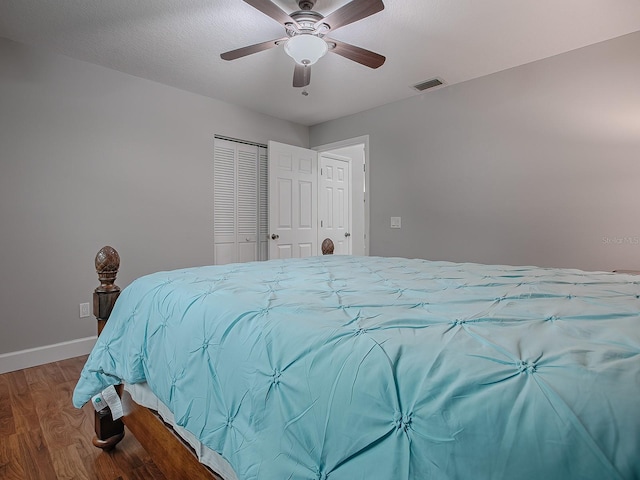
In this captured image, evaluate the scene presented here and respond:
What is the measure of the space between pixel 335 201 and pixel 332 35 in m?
2.86

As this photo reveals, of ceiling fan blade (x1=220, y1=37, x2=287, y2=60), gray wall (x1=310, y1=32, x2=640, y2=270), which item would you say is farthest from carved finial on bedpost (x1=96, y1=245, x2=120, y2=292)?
gray wall (x1=310, y1=32, x2=640, y2=270)

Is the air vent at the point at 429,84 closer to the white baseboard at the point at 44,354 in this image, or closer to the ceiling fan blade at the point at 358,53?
the ceiling fan blade at the point at 358,53

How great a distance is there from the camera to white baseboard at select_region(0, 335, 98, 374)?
2.59 meters

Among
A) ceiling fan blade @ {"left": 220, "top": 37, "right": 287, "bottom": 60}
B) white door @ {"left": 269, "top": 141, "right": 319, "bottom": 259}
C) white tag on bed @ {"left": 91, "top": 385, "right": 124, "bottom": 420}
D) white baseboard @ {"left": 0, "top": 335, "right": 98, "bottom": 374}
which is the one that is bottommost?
white baseboard @ {"left": 0, "top": 335, "right": 98, "bottom": 374}

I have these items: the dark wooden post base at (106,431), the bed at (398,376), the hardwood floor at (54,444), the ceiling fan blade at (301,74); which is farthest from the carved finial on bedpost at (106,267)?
the ceiling fan blade at (301,74)

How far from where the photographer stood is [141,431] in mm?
1387

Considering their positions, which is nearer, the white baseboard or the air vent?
the white baseboard

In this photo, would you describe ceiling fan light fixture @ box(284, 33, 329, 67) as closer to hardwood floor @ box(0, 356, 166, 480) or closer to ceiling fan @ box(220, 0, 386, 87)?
ceiling fan @ box(220, 0, 386, 87)

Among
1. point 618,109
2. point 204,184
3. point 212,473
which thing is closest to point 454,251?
point 618,109

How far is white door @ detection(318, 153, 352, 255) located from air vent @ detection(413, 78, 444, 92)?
68.8 inches

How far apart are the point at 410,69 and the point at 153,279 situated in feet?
9.06

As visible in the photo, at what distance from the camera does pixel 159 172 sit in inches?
133

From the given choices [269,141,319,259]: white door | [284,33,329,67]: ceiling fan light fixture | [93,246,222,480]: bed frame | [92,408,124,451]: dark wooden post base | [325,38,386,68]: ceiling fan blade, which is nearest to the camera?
[93,246,222,480]: bed frame

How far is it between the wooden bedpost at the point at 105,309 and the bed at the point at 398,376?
1.36 ft
